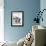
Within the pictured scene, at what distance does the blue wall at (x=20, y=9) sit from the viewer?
557 centimetres

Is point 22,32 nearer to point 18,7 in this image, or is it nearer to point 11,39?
point 11,39

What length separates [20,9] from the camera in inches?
220

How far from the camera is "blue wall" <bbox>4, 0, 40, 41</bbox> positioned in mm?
5570

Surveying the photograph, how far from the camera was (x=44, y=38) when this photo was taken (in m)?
2.60

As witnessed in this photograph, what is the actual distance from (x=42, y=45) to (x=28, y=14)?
10.2ft

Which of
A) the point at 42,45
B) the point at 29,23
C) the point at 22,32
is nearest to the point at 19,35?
the point at 22,32

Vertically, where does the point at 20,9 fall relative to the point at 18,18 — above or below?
above

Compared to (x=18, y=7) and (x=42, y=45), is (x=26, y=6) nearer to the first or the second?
(x=18, y=7)

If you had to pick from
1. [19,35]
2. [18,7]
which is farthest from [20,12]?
[19,35]

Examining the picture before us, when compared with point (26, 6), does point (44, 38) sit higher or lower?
lower

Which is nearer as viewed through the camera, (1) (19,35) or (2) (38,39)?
(2) (38,39)

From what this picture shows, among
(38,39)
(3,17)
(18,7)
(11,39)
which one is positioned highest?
(18,7)

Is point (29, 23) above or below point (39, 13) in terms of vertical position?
below

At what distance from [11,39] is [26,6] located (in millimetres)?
1500
